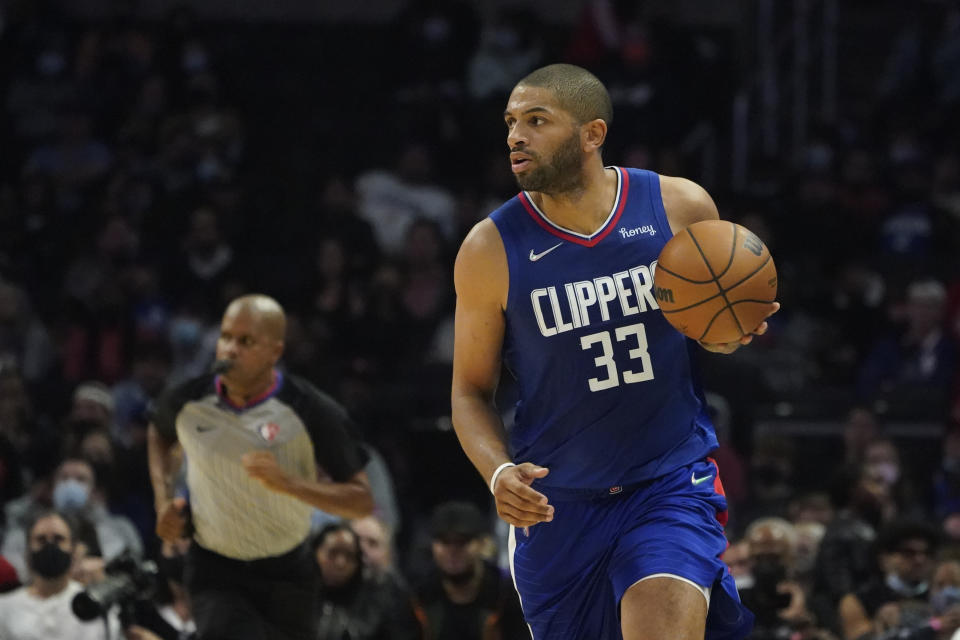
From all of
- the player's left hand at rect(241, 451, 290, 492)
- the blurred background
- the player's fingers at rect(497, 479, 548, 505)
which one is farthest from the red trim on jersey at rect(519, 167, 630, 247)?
the blurred background

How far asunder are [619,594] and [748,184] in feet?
33.8

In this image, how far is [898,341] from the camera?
12180 millimetres

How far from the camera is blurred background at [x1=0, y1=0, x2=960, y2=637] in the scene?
1127 centimetres

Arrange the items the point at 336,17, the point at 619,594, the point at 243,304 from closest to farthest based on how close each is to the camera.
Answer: the point at 619,594
the point at 243,304
the point at 336,17

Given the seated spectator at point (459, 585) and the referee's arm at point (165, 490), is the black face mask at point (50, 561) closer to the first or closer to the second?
the referee's arm at point (165, 490)

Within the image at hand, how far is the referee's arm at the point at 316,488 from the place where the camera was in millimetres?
6266

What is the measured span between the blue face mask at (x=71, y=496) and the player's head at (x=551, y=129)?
5.48m

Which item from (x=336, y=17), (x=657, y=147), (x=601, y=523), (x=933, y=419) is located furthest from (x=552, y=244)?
(x=336, y=17)

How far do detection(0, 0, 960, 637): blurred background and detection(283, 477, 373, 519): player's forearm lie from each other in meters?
3.69

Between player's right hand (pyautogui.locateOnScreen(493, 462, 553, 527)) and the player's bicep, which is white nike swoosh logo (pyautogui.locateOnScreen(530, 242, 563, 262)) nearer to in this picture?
the player's bicep

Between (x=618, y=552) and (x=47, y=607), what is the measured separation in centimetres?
431

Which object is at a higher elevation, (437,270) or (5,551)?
(437,270)

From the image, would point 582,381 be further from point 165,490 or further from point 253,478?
point 165,490

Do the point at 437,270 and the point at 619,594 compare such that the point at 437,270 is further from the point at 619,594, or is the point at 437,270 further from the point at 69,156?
the point at 619,594
